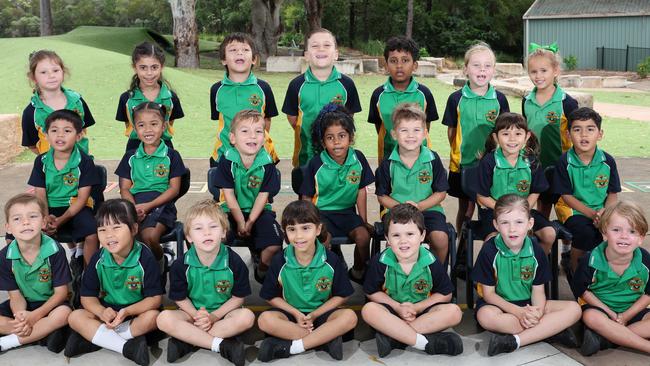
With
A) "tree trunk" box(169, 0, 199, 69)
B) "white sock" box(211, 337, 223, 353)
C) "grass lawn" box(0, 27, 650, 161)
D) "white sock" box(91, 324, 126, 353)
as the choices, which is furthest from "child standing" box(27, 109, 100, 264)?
"tree trunk" box(169, 0, 199, 69)

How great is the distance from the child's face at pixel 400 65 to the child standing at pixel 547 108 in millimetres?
850

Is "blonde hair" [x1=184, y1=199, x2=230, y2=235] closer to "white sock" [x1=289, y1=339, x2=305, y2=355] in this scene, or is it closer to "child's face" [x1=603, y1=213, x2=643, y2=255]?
"white sock" [x1=289, y1=339, x2=305, y2=355]

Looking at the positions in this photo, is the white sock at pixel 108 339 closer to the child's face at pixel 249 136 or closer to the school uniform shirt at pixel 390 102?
the child's face at pixel 249 136

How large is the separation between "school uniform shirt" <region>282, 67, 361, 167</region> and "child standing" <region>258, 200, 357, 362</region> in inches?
52.0

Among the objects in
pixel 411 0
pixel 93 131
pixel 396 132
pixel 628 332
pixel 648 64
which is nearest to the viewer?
pixel 628 332

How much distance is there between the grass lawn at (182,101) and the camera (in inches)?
400

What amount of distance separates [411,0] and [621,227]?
88.9ft

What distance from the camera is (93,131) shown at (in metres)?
11.0

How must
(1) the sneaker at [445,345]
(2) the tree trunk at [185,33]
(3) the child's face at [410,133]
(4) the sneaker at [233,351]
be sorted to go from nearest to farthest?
(4) the sneaker at [233,351] → (1) the sneaker at [445,345] → (3) the child's face at [410,133] → (2) the tree trunk at [185,33]

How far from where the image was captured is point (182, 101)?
12758mm

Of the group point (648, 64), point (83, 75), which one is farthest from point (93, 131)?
point (648, 64)

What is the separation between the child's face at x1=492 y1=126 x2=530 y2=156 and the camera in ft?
14.9

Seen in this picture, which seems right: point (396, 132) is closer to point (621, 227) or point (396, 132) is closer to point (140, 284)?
point (621, 227)

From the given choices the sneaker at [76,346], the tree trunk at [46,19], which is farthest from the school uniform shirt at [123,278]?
the tree trunk at [46,19]
